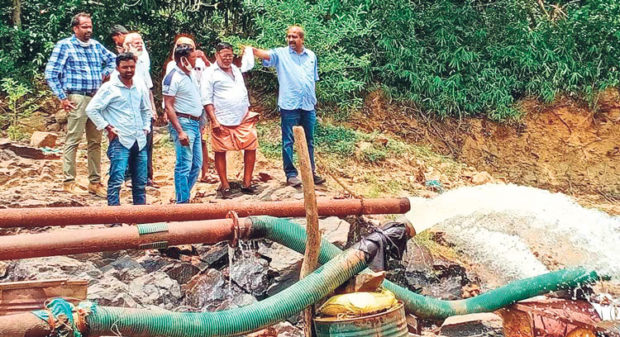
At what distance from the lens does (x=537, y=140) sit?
12453 millimetres

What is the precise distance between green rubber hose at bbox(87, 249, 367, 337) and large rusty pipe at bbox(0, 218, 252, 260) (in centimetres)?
51

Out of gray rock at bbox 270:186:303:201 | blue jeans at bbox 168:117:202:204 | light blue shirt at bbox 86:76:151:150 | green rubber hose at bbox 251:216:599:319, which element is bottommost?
gray rock at bbox 270:186:303:201

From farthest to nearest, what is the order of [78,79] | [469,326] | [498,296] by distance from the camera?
[78,79]
[469,326]
[498,296]

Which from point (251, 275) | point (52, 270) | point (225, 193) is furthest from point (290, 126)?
point (52, 270)

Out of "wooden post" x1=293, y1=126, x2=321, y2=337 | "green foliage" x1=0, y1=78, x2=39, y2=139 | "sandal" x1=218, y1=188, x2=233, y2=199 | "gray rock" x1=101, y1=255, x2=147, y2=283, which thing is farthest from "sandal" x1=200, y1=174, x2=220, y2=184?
"wooden post" x1=293, y1=126, x2=321, y2=337

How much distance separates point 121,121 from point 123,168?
1.39 ft

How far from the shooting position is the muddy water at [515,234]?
6.77 m

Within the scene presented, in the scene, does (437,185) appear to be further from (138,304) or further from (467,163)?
(138,304)

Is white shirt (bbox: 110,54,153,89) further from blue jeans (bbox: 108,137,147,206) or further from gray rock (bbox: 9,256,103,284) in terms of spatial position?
gray rock (bbox: 9,256,103,284)

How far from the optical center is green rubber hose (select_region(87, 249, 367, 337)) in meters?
3.20

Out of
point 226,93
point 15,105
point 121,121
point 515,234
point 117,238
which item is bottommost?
point 515,234

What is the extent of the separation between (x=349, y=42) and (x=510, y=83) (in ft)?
10.0

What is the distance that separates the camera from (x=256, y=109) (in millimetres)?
11617

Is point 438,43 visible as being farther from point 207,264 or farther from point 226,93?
point 207,264
